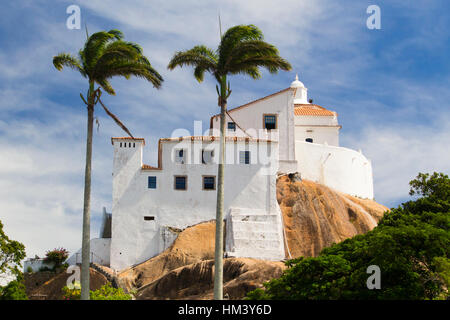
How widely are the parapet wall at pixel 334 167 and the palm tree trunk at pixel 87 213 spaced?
29676mm

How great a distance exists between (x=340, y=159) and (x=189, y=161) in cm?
1577

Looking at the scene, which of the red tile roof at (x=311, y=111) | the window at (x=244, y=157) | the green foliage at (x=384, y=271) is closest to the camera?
the green foliage at (x=384, y=271)

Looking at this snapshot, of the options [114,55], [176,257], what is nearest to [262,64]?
[114,55]

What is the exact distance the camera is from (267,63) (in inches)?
984

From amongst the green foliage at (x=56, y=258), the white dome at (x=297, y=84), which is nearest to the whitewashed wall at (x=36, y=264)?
the green foliage at (x=56, y=258)

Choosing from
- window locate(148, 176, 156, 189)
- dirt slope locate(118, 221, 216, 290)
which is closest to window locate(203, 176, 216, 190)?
dirt slope locate(118, 221, 216, 290)

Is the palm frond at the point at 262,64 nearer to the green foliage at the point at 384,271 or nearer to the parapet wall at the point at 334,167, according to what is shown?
the green foliage at the point at 384,271

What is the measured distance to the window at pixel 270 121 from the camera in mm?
49125

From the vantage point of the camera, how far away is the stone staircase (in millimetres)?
39594

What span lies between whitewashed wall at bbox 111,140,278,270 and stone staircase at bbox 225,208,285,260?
3.51ft

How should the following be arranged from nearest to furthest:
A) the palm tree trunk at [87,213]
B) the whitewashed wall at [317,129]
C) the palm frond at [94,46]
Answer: the palm tree trunk at [87,213] → the palm frond at [94,46] → the whitewashed wall at [317,129]

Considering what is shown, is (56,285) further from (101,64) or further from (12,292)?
(101,64)
